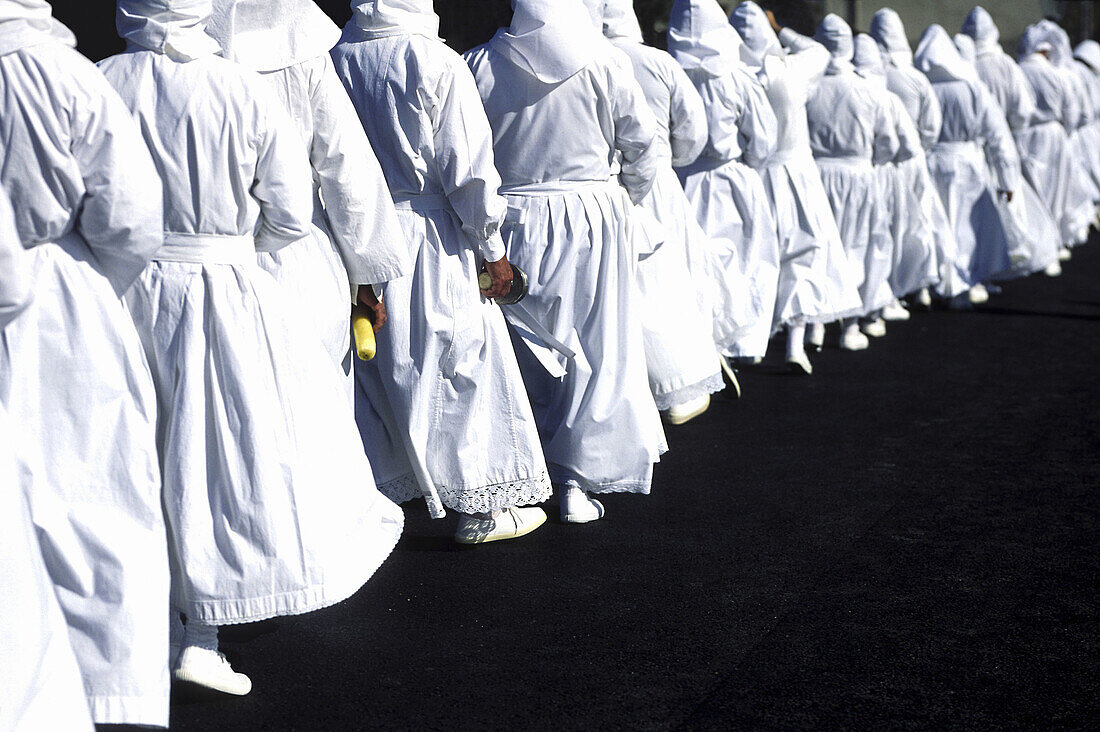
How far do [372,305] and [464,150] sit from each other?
0.58 meters

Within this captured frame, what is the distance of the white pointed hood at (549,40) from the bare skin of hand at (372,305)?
3.71 ft

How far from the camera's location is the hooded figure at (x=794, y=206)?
7.67 meters

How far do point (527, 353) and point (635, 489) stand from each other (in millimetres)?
615

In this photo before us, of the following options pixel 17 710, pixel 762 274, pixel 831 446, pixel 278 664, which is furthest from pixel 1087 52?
pixel 17 710

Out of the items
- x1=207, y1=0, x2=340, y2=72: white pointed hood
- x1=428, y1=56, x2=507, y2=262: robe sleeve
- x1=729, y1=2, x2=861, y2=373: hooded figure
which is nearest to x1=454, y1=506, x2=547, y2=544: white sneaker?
x1=428, y1=56, x2=507, y2=262: robe sleeve

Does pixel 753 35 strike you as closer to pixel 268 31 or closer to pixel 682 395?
pixel 682 395

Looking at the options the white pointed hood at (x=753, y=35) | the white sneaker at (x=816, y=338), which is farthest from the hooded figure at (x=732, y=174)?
the white sneaker at (x=816, y=338)

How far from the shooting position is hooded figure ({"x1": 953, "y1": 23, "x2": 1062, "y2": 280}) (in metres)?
10.4

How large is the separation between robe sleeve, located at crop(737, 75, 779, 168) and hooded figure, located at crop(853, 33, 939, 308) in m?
1.78

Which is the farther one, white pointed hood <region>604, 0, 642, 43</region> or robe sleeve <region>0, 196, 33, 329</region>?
white pointed hood <region>604, 0, 642, 43</region>

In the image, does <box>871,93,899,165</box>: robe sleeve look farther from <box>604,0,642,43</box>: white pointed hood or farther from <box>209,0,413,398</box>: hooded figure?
<box>209,0,413,398</box>: hooded figure

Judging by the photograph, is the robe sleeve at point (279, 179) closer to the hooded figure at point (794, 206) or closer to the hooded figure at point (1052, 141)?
the hooded figure at point (794, 206)

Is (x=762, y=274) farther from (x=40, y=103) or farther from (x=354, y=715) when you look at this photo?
(x=40, y=103)

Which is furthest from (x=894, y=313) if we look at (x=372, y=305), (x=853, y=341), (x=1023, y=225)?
(x=372, y=305)
